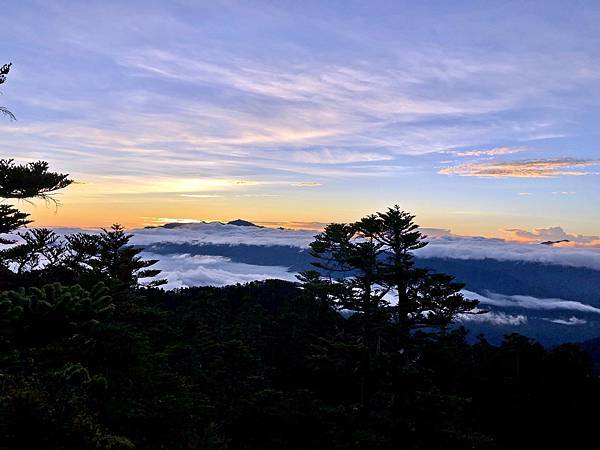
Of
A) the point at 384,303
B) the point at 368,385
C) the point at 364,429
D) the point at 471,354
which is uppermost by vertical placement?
the point at 384,303

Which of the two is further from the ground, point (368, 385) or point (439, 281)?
point (439, 281)

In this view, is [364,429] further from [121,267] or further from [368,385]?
[121,267]

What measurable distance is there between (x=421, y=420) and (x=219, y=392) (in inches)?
673

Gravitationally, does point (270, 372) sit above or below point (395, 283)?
below

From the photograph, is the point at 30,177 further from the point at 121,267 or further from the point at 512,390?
the point at 512,390

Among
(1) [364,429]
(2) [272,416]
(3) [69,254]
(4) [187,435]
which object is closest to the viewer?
(4) [187,435]

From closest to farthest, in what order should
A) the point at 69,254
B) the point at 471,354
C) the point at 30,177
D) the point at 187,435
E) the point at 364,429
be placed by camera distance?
the point at 30,177, the point at 187,435, the point at 364,429, the point at 69,254, the point at 471,354

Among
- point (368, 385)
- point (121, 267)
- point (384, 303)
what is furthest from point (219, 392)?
point (384, 303)

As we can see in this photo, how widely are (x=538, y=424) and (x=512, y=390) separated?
10.0 ft

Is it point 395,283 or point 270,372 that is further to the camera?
point 270,372

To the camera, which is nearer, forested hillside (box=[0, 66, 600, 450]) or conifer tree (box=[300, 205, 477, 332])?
forested hillside (box=[0, 66, 600, 450])

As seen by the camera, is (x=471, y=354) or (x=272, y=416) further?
(x=471, y=354)

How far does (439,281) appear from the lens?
83.0ft

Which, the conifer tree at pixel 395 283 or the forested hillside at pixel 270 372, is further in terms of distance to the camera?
the conifer tree at pixel 395 283
